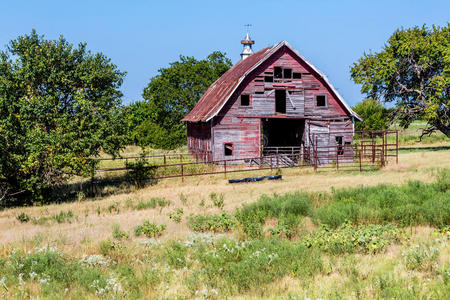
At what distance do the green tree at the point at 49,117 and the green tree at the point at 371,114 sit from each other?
41783mm

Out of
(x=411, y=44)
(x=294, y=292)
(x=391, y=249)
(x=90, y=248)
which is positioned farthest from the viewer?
(x=411, y=44)

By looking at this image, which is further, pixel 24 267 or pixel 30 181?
pixel 30 181

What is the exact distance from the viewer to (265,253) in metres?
7.58

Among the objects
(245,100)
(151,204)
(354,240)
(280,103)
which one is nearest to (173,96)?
(280,103)

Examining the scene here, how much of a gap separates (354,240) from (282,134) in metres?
27.3

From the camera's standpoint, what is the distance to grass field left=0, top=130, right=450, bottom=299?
665 cm

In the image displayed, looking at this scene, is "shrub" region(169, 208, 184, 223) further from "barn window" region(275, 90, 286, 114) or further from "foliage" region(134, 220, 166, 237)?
"barn window" region(275, 90, 286, 114)

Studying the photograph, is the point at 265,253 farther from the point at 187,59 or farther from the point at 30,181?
the point at 187,59

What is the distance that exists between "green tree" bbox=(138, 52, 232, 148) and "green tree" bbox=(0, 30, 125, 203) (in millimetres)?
21560

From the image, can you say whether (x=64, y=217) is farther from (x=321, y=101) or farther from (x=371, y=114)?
(x=371, y=114)

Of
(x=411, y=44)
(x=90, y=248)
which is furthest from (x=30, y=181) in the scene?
(x=411, y=44)

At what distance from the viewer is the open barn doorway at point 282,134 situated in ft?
102

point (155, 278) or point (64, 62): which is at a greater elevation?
point (64, 62)

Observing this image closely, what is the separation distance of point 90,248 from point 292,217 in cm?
490
